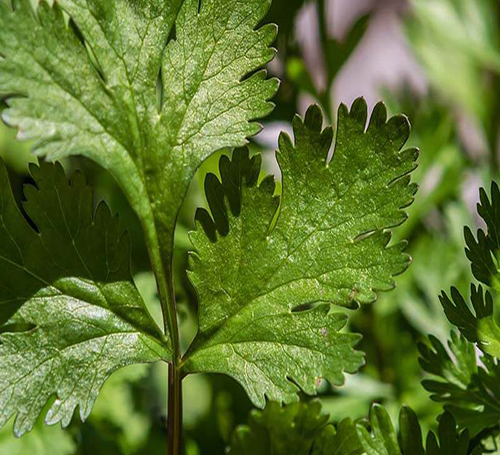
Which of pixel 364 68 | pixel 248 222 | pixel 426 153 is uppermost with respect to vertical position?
pixel 364 68

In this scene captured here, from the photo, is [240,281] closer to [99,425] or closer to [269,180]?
[269,180]

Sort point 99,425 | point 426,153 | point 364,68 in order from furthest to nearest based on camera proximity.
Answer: point 364,68, point 426,153, point 99,425

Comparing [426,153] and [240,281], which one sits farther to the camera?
[426,153]

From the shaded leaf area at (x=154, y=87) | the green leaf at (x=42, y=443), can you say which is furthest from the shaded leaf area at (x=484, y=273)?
the green leaf at (x=42, y=443)

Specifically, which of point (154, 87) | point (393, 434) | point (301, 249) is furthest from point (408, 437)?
point (154, 87)

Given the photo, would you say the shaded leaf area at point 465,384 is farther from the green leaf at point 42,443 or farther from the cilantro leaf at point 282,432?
the green leaf at point 42,443

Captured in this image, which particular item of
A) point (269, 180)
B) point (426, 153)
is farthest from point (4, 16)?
point (426, 153)
